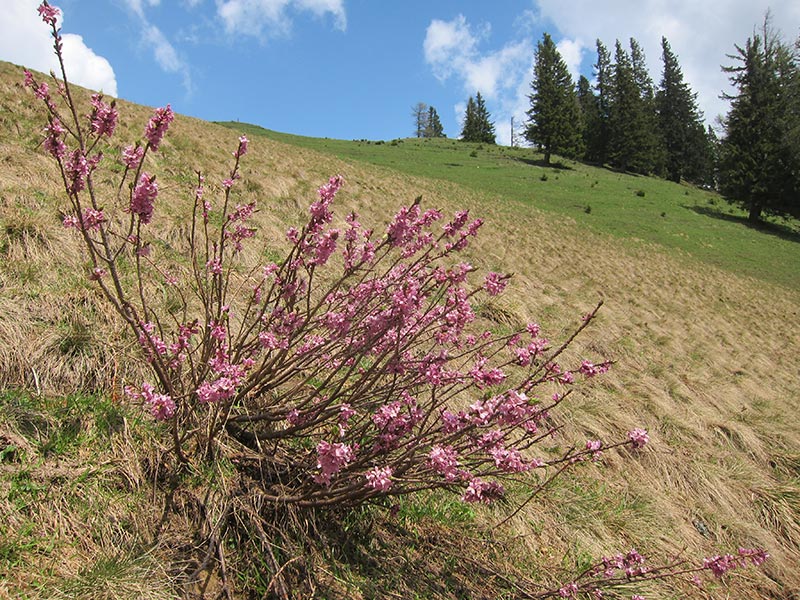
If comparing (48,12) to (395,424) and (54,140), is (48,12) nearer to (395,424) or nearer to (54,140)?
(54,140)

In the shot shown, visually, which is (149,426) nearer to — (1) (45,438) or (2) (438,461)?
(1) (45,438)

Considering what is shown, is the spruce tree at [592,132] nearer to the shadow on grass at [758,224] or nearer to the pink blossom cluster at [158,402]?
the shadow on grass at [758,224]

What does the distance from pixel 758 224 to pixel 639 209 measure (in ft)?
34.3

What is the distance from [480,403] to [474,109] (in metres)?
77.7

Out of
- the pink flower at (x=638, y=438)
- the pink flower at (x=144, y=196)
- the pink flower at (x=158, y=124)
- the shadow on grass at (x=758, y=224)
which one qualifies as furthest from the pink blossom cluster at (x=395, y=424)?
the shadow on grass at (x=758, y=224)

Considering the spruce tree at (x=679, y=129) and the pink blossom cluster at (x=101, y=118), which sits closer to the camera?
the pink blossom cluster at (x=101, y=118)

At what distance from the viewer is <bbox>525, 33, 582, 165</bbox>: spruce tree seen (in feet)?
150

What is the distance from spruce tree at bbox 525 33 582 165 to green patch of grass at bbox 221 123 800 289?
28.7 feet

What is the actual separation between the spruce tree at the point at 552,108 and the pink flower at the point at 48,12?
44.1m

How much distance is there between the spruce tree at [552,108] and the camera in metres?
45.8

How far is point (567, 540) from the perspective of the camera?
3779 mm

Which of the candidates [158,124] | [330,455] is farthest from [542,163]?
[330,455]

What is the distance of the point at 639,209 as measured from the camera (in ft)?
84.0

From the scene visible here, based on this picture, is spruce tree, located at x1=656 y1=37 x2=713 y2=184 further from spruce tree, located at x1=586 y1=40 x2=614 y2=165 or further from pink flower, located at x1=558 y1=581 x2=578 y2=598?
pink flower, located at x1=558 y1=581 x2=578 y2=598
